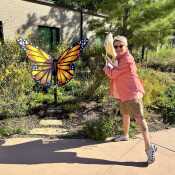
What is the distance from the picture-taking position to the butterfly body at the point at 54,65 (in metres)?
7.25

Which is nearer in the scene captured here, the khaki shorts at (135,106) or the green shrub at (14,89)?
the khaki shorts at (135,106)

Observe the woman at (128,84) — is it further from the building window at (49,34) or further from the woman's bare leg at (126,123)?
the building window at (49,34)

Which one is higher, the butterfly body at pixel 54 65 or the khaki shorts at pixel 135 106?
the butterfly body at pixel 54 65

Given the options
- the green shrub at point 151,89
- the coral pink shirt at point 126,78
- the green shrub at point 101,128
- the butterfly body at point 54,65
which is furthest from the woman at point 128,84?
the green shrub at point 151,89

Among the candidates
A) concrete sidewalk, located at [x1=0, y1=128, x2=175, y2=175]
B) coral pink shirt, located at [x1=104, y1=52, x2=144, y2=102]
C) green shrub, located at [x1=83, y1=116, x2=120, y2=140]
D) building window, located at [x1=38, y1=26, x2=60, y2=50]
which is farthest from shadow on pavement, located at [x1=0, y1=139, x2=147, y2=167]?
building window, located at [x1=38, y1=26, x2=60, y2=50]

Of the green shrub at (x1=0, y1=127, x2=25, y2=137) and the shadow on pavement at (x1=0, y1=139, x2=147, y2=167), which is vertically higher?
the green shrub at (x1=0, y1=127, x2=25, y2=137)

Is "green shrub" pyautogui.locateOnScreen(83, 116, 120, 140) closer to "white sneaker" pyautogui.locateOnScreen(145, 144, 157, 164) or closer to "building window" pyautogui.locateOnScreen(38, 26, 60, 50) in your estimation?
"white sneaker" pyautogui.locateOnScreen(145, 144, 157, 164)

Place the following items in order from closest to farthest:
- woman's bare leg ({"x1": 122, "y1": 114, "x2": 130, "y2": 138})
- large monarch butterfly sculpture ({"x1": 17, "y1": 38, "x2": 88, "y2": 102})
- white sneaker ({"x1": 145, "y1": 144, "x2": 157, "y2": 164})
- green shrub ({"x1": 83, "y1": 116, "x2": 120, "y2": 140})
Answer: white sneaker ({"x1": 145, "y1": 144, "x2": 157, "y2": 164}) < woman's bare leg ({"x1": 122, "y1": 114, "x2": 130, "y2": 138}) < green shrub ({"x1": 83, "y1": 116, "x2": 120, "y2": 140}) < large monarch butterfly sculpture ({"x1": 17, "y1": 38, "x2": 88, "y2": 102})

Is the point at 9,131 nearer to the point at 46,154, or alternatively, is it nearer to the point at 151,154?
the point at 46,154

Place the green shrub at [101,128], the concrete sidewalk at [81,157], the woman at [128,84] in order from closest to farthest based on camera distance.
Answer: the concrete sidewalk at [81,157], the woman at [128,84], the green shrub at [101,128]

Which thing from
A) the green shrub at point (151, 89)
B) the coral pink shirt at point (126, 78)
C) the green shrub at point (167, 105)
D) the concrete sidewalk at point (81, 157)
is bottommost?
the concrete sidewalk at point (81, 157)

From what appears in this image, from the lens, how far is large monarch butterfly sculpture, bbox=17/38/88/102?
285 inches

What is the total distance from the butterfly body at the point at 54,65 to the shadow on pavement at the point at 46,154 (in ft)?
6.14

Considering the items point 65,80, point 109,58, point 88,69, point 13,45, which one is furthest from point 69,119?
point 88,69
